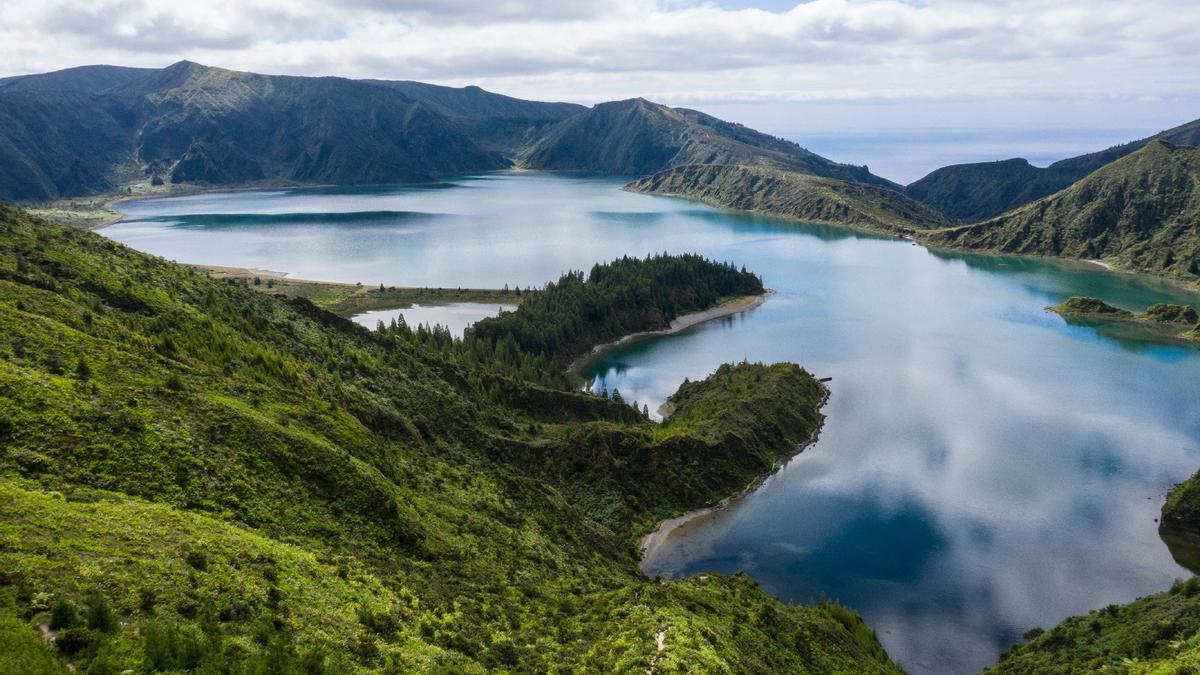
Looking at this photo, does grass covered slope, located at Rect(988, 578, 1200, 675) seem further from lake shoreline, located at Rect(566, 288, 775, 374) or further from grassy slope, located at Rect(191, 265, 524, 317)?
grassy slope, located at Rect(191, 265, 524, 317)

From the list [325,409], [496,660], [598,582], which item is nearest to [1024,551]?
[598,582]

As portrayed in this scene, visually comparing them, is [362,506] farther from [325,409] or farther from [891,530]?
[891,530]

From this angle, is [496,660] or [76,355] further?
[76,355]

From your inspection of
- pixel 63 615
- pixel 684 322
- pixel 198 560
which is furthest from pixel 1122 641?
pixel 684 322

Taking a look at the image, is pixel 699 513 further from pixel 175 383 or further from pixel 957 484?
pixel 175 383

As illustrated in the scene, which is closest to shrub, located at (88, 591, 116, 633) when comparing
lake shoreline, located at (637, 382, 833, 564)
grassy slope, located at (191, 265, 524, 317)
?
lake shoreline, located at (637, 382, 833, 564)
